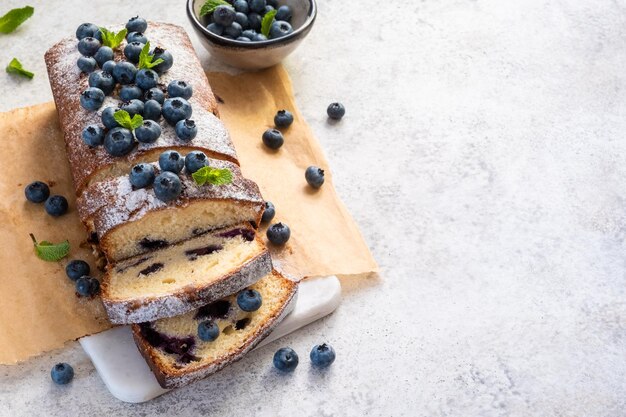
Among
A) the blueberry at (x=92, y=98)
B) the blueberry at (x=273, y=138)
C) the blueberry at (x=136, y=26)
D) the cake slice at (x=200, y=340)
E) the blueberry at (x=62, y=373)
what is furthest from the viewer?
the blueberry at (x=273, y=138)

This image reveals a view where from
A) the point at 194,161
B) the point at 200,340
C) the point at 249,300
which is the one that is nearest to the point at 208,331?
the point at 200,340

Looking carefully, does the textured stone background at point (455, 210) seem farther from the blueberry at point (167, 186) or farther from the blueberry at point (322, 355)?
the blueberry at point (167, 186)

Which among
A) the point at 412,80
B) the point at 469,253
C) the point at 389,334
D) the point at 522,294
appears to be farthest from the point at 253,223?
the point at 412,80

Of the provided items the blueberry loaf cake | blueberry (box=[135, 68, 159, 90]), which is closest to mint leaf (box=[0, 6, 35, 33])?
the blueberry loaf cake

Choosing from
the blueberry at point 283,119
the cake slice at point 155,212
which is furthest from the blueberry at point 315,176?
the cake slice at point 155,212

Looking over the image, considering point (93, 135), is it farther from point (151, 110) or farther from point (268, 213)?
point (268, 213)

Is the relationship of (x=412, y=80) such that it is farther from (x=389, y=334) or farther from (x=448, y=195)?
(x=389, y=334)

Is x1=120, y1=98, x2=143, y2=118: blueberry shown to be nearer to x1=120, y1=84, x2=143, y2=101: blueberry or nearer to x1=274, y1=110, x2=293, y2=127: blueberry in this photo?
x1=120, y1=84, x2=143, y2=101: blueberry
